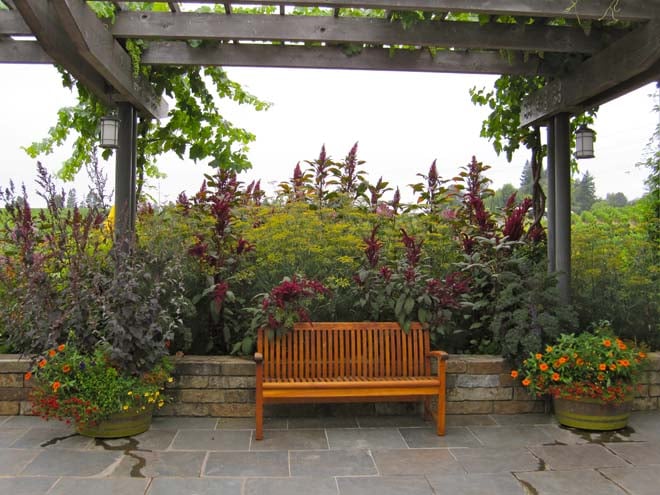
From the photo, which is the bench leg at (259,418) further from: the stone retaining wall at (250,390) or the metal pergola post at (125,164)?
the metal pergola post at (125,164)

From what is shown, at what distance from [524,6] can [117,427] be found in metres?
3.82

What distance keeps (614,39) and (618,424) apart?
289 cm

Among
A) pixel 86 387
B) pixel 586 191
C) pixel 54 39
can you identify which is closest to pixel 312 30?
pixel 54 39

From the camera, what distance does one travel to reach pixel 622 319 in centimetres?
493

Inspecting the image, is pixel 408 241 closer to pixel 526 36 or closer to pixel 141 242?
pixel 526 36

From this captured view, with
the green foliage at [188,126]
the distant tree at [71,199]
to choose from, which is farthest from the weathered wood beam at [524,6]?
the green foliage at [188,126]

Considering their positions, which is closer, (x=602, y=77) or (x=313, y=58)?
(x=602, y=77)

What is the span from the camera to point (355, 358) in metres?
4.29

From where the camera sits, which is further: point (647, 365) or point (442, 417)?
point (647, 365)

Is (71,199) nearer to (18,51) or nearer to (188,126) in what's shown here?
(18,51)

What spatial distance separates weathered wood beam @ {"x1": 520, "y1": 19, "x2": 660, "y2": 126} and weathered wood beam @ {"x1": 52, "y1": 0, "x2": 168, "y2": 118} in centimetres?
350

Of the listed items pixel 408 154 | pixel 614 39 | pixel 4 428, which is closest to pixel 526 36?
pixel 614 39

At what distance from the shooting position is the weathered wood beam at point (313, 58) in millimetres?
4727

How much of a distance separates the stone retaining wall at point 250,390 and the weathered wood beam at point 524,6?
2.49 m
